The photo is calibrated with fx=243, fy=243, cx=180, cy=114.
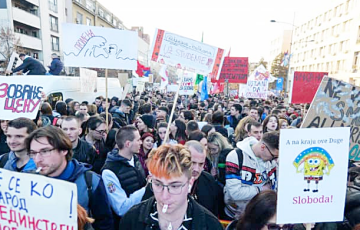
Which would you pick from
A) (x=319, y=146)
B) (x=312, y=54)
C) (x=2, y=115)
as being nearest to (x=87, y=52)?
(x=2, y=115)

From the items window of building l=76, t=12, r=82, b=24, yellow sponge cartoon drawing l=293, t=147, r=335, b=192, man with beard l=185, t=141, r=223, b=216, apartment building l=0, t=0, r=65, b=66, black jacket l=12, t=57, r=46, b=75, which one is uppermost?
window of building l=76, t=12, r=82, b=24

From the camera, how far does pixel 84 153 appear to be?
379 cm

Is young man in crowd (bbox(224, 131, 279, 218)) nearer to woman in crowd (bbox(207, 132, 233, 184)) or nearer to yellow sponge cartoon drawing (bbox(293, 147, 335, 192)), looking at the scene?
woman in crowd (bbox(207, 132, 233, 184))

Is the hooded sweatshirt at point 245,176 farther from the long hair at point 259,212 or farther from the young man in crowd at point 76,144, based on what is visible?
the young man in crowd at point 76,144

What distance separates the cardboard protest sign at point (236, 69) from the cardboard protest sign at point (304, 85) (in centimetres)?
544

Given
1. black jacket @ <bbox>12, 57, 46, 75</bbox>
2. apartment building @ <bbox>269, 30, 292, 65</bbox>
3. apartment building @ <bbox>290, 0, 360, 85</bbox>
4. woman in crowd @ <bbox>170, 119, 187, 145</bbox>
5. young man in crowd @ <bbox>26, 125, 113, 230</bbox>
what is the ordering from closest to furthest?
young man in crowd @ <bbox>26, 125, 113, 230</bbox> < woman in crowd @ <bbox>170, 119, 187, 145</bbox> < black jacket @ <bbox>12, 57, 46, 75</bbox> < apartment building @ <bbox>290, 0, 360, 85</bbox> < apartment building @ <bbox>269, 30, 292, 65</bbox>

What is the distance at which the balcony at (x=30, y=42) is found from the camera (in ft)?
89.7

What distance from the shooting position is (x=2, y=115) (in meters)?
3.11

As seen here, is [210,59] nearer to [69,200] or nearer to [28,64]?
[69,200]

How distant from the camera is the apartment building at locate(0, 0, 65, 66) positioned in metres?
25.2

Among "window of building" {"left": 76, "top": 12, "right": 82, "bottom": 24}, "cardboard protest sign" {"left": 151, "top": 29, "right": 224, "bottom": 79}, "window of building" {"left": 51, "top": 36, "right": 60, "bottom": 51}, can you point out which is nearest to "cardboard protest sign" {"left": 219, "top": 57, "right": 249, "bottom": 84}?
"cardboard protest sign" {"left": 151, "top": 29, "right": 224, "bottom": 79}

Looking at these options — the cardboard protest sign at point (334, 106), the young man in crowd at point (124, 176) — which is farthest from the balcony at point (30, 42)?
the cardboard protest sign at point (334, 106)

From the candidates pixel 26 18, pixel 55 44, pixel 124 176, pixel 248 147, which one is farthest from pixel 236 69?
pixel 55 44

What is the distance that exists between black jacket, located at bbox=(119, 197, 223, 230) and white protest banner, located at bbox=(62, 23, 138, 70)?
11.4ft
